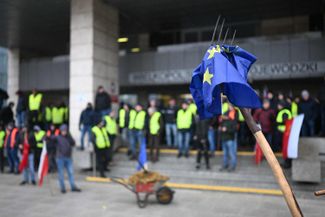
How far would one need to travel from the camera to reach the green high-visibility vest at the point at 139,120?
12.9 meters

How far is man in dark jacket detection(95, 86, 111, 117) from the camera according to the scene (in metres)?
13.7

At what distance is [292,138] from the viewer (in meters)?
9.77

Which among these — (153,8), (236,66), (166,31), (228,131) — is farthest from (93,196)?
(166,31)

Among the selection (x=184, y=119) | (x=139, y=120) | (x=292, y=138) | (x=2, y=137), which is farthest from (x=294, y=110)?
(x=2, y=137)

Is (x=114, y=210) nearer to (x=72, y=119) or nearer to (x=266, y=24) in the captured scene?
(x=72, y=119)

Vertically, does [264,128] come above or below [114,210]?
above

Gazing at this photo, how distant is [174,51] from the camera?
18203 mm

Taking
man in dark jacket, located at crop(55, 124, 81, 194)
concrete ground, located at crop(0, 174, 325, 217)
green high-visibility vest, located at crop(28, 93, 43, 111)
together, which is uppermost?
green high-visibility vest, located at crop(28, 93, 43, 111)

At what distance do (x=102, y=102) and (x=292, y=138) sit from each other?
7.16 metres

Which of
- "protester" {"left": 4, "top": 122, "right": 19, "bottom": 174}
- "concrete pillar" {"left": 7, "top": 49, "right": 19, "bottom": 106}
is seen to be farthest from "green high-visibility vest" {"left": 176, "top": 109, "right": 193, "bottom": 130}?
"concrete pillar" {"left": 7, "top": 49, "right": 19, "bottom": 106}

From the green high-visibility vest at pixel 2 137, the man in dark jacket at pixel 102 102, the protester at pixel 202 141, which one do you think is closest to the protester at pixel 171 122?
the protester at pixel 202 141

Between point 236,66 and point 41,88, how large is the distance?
19.4 metres

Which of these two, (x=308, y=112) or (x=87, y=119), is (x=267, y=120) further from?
(x=87, y=119)

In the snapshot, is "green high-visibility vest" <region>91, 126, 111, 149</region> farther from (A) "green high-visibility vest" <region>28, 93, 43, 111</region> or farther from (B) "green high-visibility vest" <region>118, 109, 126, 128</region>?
(A) "green high-visibility vest" <region>28, 93, 43, 111</region>
